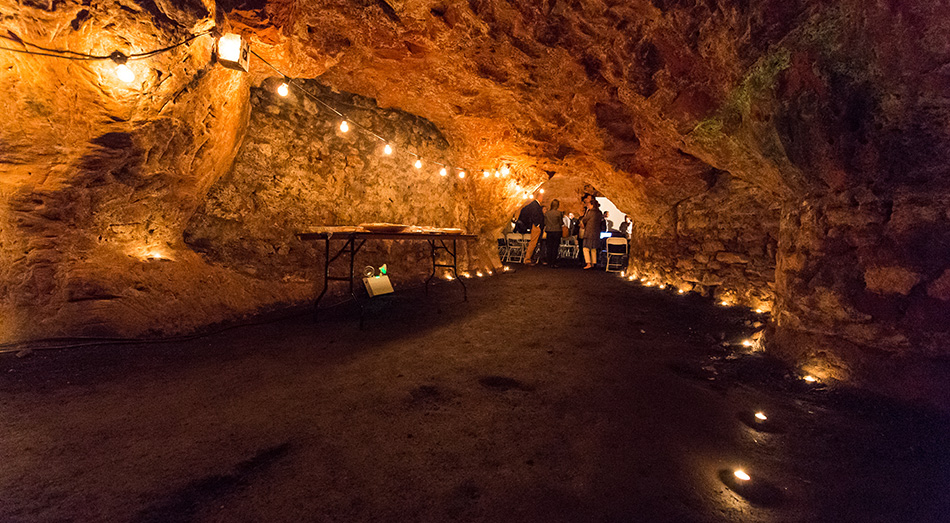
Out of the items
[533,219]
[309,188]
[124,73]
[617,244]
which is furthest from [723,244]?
[533,219]

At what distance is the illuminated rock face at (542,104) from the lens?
2611 mm

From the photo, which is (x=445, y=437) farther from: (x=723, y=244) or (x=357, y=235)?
(x=723, y=244)

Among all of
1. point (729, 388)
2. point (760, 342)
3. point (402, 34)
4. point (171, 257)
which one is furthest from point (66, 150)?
point (760, 342)

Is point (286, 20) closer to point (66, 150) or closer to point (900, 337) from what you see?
point (66, 150)

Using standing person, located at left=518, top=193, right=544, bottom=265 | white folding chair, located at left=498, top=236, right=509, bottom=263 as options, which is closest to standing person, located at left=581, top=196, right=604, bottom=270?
standing person, located at left=518, top=193, right=544, bottom=265

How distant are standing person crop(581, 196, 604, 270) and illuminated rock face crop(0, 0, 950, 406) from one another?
445 cm

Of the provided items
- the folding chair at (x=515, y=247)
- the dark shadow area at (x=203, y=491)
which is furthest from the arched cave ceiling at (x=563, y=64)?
the folding chair at (x=515, y=247)

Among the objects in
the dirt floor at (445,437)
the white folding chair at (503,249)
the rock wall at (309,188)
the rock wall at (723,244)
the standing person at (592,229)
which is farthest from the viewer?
the white folding chair at (503,249)

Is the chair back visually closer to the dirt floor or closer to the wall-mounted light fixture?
the dirt floor

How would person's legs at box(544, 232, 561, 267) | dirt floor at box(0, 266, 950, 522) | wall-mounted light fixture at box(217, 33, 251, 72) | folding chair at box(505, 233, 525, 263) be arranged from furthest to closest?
folding chair at box(505, 233, 525, 263)
person's legs at box(544, 232, 561, 267)
wall-mounted light fixture at box(217, 33, 251, 72)
dirt floor at box(0, 266, 950, 522)

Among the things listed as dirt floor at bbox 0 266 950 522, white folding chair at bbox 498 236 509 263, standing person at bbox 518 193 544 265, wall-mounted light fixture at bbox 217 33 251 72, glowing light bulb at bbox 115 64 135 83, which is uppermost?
wall-mounted light fixture at bbox 217 33 251 72

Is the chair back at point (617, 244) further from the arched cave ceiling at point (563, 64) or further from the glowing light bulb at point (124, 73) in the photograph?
the glowing light bulb at point (124, 73)

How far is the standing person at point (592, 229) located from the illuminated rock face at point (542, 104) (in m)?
4.45

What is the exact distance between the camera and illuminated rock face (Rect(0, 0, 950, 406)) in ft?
8.57
